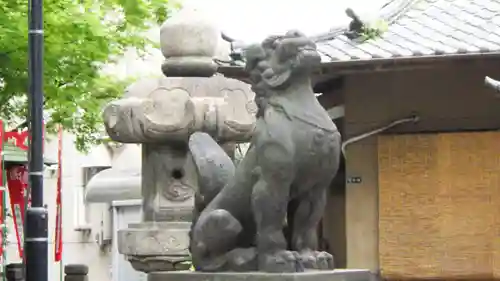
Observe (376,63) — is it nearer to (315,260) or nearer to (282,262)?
(315,260)

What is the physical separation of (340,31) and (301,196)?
5.93 m

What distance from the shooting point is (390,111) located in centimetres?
1391

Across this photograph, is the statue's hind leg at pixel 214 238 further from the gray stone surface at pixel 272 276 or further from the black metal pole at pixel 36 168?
→ the black metal pole at pixel 36 168

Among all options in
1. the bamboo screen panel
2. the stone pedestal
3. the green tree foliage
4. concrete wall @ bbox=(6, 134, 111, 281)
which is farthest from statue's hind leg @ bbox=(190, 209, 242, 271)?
concrete wall @ bbox=(6, 134, 111, 281)

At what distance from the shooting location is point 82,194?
32.3 meters

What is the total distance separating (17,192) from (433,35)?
31.2 feet

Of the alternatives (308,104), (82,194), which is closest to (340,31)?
(308,104)

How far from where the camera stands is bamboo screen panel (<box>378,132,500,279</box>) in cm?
1325

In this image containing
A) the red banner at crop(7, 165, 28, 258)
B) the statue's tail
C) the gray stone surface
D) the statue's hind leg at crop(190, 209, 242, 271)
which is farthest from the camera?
the red banner at crop(7, 165, 28, 258)

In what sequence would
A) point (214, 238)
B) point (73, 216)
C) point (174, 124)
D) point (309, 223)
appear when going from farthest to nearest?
point (73, 216), point (174, 124), point (214, 238), point (309, 223)

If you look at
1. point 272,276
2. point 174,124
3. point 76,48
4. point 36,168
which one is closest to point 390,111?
point 174,124

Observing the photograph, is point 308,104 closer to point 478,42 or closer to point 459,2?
point 478,42

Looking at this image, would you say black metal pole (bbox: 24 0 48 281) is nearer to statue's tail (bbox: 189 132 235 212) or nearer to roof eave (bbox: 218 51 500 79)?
roof eave (bbox: 218 51 500 79)

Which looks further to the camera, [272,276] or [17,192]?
[17,192]
